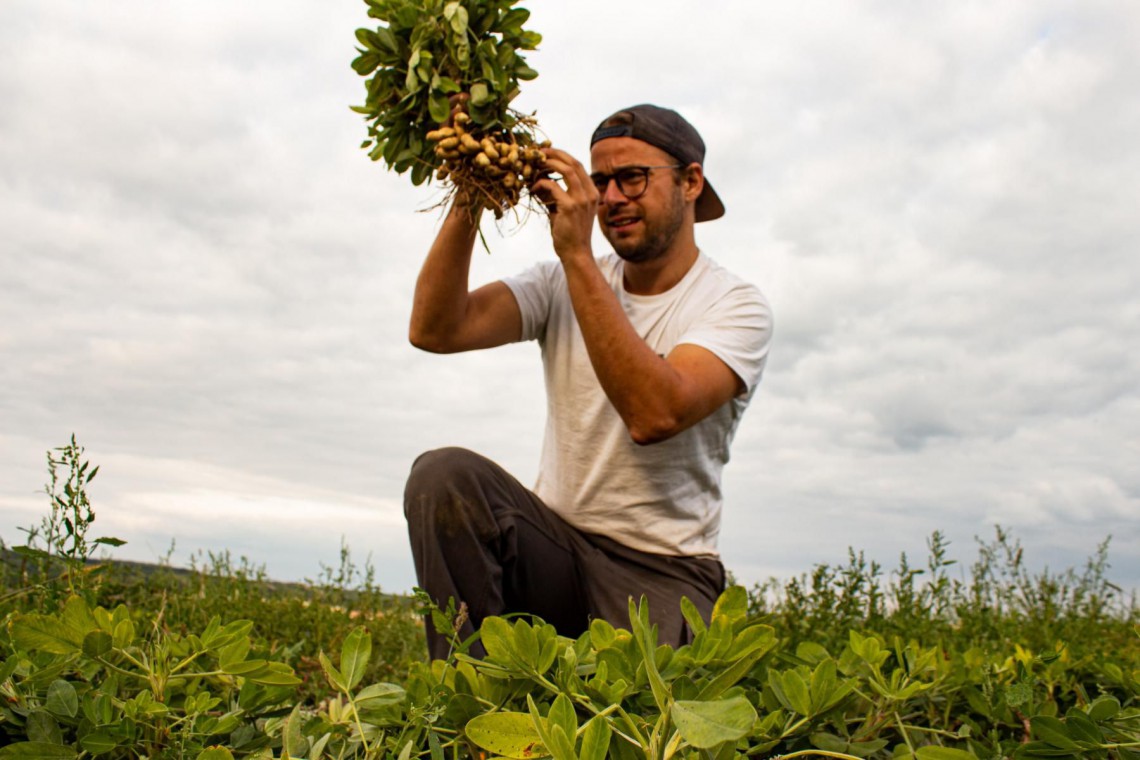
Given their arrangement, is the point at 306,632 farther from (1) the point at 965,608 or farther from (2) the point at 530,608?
(1) the point at 965,608

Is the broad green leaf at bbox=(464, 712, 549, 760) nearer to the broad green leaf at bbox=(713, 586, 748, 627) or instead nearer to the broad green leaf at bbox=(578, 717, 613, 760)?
the broad green leaf at bbox=(578, 717, 613, 760)

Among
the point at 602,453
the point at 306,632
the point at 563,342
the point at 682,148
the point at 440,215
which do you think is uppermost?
the point at 682,148

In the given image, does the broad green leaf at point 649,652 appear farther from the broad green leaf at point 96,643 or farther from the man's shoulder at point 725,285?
the man's shoulder at point 725,285

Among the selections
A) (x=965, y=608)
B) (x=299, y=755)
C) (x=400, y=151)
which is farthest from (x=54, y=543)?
(x=965, y=608)

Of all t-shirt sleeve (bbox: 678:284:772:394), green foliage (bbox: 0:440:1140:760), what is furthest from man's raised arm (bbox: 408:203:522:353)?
green foliage (bbox: 0:440:1140:760)

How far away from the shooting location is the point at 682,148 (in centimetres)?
374

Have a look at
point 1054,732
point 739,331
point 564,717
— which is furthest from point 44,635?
point 739,331

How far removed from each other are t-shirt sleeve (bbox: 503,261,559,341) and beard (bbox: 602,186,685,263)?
33 cm

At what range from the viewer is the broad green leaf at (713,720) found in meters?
0.72

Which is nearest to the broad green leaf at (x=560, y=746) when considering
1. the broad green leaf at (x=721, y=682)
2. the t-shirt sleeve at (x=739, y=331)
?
the broad green leaf at (x=721, y=682)

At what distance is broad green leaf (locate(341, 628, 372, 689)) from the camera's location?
1.05 m

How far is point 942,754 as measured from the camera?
0.96m

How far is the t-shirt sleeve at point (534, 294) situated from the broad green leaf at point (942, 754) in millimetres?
2790

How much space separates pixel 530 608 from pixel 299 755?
228 cm
